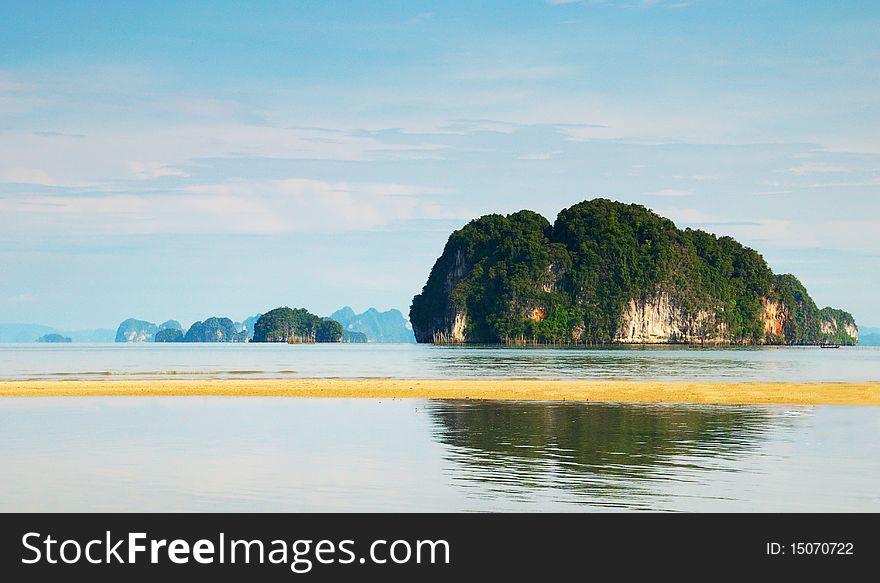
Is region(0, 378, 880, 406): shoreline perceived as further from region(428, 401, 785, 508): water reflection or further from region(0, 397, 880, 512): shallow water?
region(0, 397, 880, 512): shallow water

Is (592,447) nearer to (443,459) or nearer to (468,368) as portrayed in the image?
(443,459)

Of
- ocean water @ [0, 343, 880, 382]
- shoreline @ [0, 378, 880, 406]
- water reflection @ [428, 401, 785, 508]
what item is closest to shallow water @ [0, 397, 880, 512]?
water reflection @ [428, 401, 785, 508]

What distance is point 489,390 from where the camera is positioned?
165 ft

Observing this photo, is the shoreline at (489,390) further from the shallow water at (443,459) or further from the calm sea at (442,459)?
the shallow water at (443,459)

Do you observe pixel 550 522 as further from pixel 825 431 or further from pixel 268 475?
pixel 825 431

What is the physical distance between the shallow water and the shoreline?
18.7 feet

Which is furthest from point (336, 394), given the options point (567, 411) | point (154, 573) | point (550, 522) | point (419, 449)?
point (154, 573)

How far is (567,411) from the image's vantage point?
37.9m

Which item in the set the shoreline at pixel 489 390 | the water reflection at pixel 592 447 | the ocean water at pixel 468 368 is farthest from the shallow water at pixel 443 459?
the ocean water at pixel 468 368

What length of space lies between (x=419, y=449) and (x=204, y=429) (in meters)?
8.83

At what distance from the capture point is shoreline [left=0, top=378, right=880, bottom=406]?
148 feet

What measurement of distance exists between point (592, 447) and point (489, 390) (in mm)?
23301


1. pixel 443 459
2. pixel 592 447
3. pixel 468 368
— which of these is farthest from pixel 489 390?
pixel 468 368

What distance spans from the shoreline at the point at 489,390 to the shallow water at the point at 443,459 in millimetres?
5699
